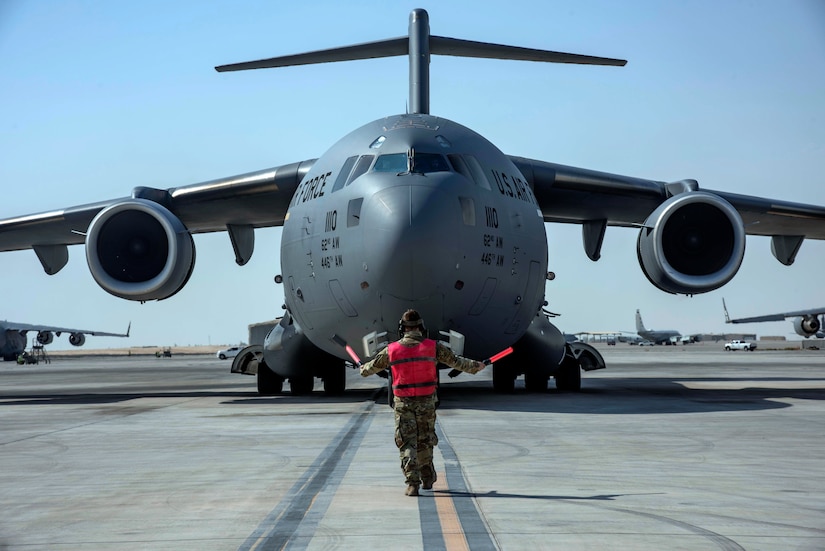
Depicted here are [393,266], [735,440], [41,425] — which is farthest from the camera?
[41,425]

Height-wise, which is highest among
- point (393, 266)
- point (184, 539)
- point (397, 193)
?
point (397, 193)

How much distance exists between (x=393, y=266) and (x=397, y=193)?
0.99 metres

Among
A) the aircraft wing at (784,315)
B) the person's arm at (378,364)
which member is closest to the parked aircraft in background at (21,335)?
the aircraft wing at (784,315)

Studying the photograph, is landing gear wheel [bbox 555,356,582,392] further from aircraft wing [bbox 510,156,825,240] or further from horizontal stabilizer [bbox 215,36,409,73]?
horizontal stabilizer [bbox 215,36,409,73]

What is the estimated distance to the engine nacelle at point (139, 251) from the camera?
1669cm

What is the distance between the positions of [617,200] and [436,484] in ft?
42.6

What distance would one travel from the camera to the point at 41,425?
1296cm

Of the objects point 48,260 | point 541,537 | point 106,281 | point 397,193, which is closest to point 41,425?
point 106,281

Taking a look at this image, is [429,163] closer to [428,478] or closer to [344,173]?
[344,173]

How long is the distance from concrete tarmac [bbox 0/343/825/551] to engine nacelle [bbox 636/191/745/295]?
3.52m

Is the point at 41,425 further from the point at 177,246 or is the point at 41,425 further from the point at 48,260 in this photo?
the point at 48,260

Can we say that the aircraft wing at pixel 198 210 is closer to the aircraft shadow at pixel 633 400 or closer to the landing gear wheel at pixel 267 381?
the landing gear wheel at pixel 267 381

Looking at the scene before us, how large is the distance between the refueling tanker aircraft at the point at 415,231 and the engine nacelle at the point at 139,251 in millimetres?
25

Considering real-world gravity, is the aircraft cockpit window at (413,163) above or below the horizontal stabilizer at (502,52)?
below
